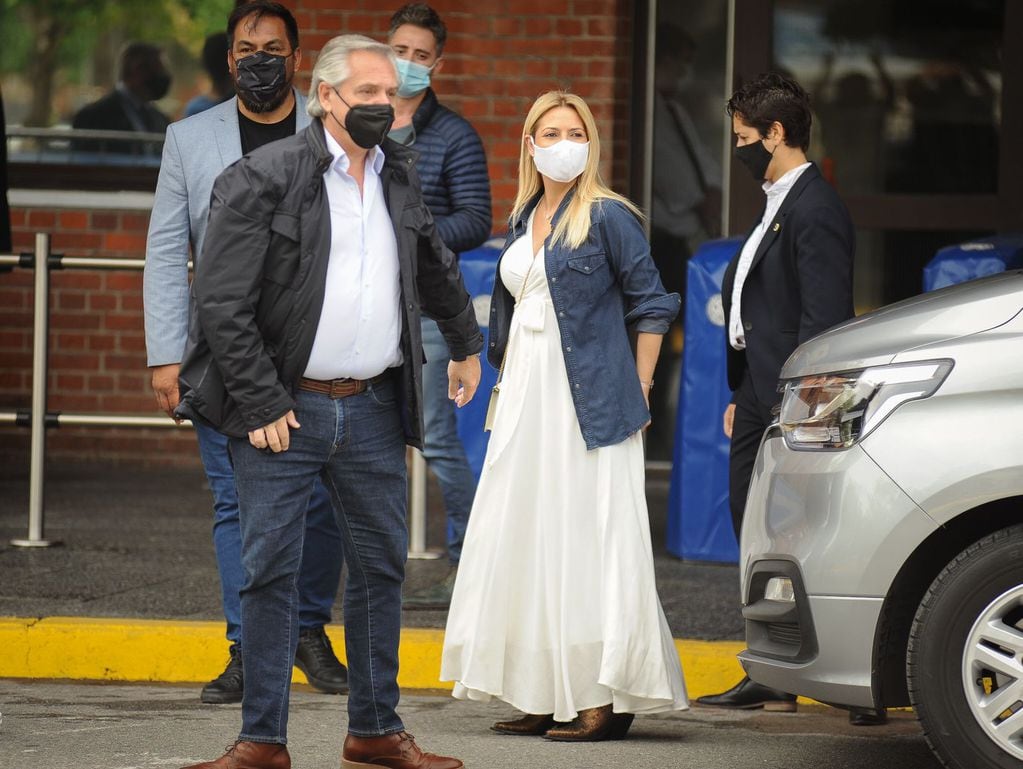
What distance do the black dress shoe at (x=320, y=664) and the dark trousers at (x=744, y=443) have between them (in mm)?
1387

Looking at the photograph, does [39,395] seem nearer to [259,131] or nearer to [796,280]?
[259,131]

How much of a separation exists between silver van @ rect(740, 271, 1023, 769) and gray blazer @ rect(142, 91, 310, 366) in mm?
1995

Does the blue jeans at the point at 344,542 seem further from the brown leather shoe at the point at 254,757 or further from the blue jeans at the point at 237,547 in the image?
the blue jeans at the point at 237,547

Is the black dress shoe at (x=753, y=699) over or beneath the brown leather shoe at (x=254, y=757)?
beneath

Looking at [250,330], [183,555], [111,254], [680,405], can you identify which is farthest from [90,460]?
[250,330]

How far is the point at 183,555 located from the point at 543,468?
273 cm

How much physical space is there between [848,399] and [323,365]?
133 centimetres

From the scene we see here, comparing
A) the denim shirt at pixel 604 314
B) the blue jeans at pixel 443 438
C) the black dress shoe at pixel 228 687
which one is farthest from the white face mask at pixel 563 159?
the black dress shoe at pixel 228 687

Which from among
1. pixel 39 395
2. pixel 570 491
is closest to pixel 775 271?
pixel 570 491

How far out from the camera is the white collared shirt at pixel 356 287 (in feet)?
14.5

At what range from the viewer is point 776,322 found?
221 inches

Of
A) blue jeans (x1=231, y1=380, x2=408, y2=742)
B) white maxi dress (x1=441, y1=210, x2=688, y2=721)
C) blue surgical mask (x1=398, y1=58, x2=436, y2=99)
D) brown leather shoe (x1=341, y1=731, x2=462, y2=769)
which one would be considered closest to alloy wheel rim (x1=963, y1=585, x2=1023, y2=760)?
white maxi dress (x1=441, y1=210, x2=688, y2=721)

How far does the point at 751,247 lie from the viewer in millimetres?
5809

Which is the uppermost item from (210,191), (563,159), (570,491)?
(563,159)
